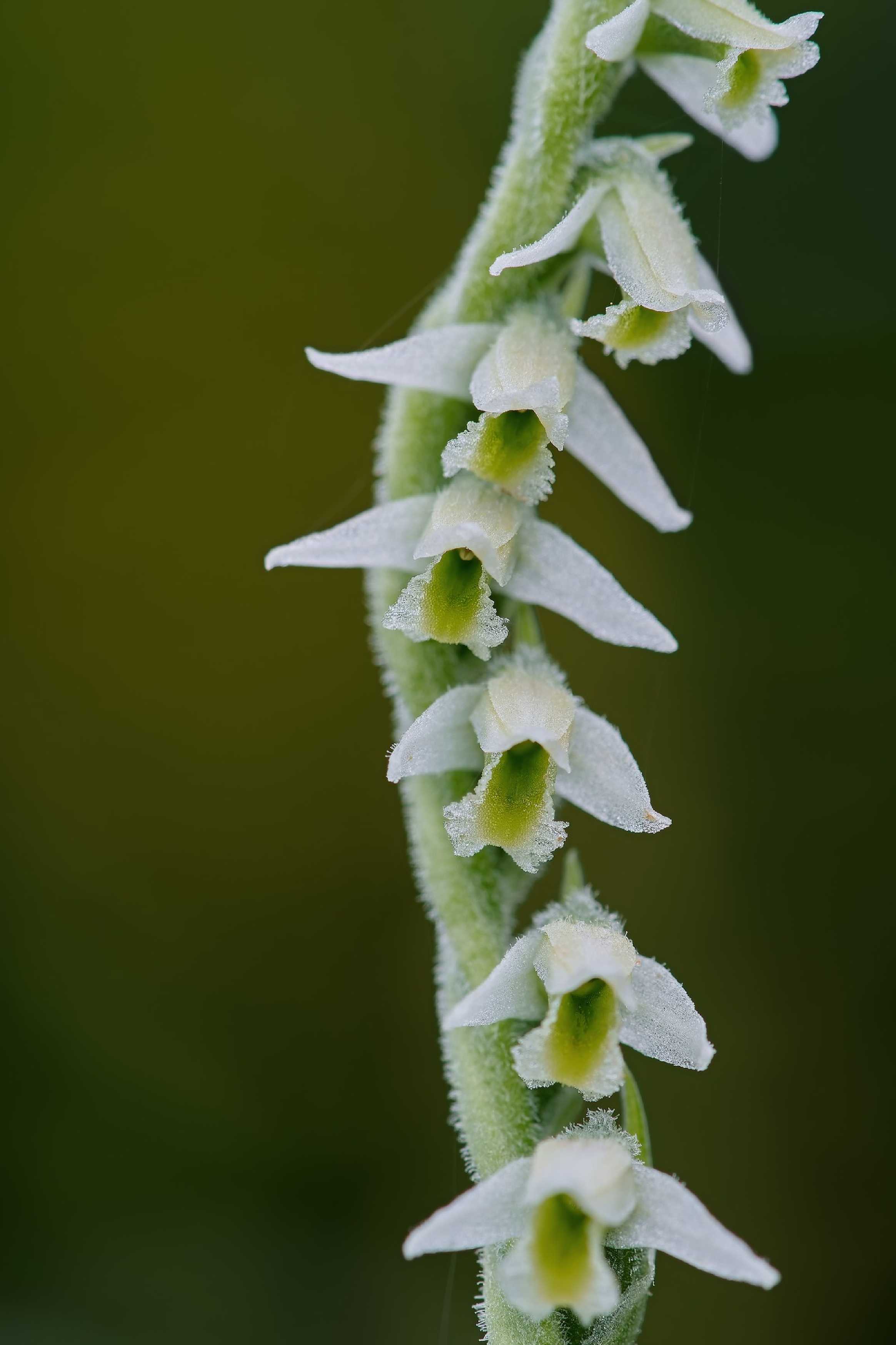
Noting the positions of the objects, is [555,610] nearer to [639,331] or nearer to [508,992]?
[639,331]

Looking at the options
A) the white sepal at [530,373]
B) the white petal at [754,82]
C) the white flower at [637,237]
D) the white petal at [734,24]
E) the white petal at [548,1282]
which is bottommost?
the white petal at [548,1282]

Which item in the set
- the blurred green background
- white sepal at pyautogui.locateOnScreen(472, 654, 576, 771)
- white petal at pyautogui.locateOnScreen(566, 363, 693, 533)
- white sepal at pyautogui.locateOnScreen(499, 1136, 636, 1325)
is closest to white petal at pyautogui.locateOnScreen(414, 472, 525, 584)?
white sepal at pyautogui.locateOnScreen(472, 654, 576, 771)

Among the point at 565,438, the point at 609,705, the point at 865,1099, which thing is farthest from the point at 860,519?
the point at 565,438

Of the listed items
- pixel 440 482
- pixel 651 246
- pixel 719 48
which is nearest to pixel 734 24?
pixel 719 48

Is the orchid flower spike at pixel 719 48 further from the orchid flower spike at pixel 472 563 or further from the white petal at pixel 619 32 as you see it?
the orchid flower spike at pixel 472 563

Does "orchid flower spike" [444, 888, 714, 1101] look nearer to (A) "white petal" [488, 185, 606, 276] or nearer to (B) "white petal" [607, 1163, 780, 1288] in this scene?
(B) "white petal" [607, 1163, 780, 1288]

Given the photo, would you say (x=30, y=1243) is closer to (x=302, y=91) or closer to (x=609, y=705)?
(x=609, y=705)

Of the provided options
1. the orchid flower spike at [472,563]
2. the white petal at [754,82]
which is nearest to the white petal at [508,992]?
the orchid flower spike at [472,563]

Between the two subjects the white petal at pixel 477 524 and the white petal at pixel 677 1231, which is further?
the white petal at pixel 477 524

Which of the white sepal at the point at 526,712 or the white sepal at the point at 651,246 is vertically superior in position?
the white sepal at the point at 651,246
